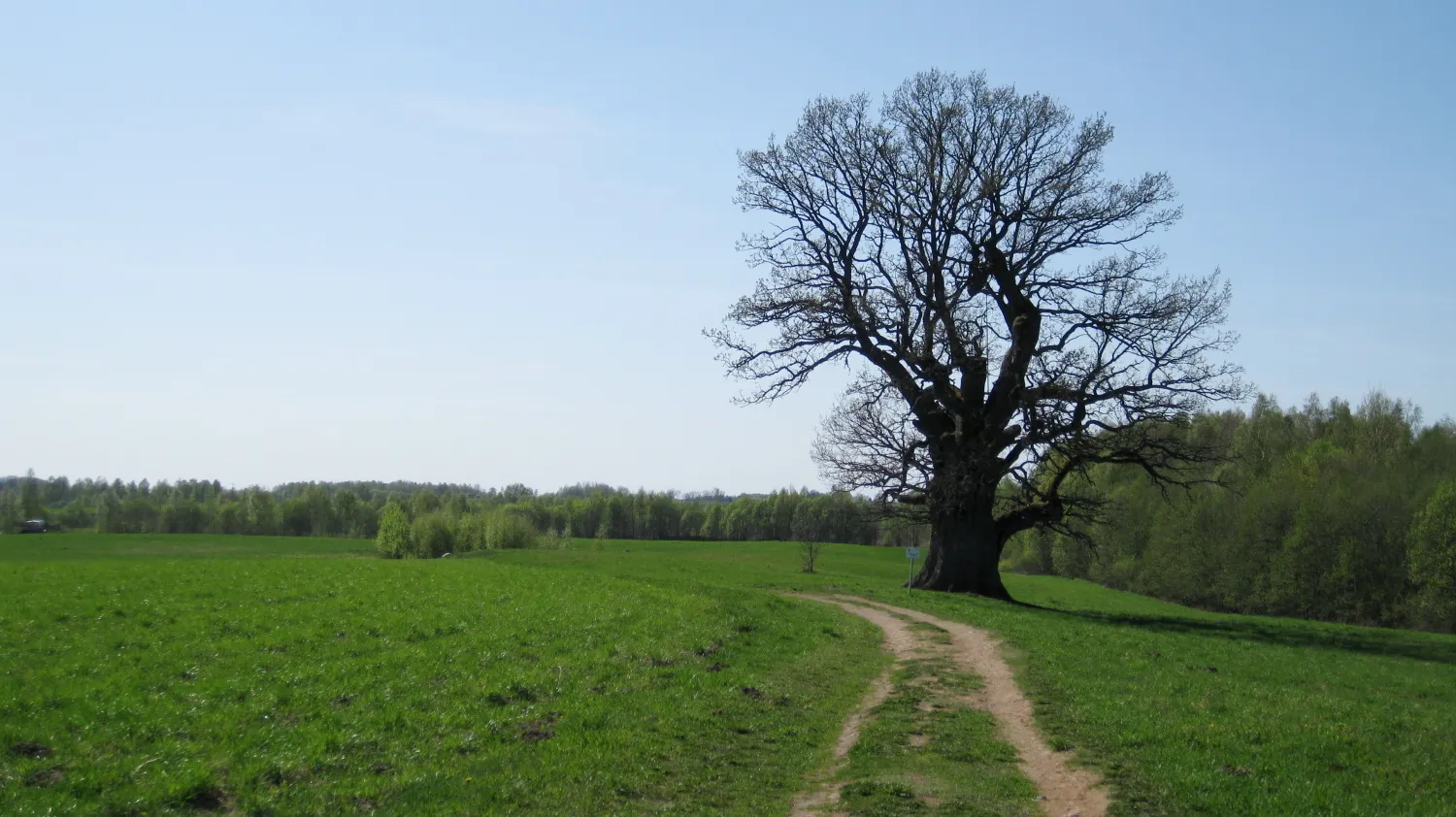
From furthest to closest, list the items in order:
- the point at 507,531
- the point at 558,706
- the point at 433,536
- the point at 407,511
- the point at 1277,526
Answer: the point at 407,511
the point at 507,531
the point at 433,536
the point at 1277,526
the point at 558,706

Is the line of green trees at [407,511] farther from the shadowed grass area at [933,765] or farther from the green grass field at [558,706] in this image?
the shadowed grass area at [933,765]

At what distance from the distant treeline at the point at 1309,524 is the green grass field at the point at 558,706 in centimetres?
1670

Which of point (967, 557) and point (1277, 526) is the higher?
point (1277, 526)

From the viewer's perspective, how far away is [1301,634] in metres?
27.6

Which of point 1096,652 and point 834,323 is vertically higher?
point 834,323

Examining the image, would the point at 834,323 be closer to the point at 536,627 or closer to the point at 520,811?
the point at 536,627

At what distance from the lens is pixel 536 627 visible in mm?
17297

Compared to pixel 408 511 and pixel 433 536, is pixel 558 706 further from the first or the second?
pixel 408 511

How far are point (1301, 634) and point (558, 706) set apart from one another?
2425cm

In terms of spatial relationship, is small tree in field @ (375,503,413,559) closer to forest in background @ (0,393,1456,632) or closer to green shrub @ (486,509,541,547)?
forest in background @ (0,393,1456,632)

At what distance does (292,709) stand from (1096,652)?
15347 millimetres

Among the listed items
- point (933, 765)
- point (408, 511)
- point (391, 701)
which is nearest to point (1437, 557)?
point (933, 765)

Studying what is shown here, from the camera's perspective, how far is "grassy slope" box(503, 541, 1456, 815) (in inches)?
385

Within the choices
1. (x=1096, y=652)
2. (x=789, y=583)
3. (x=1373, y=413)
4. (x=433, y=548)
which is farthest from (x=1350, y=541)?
(x=433, y=548)
